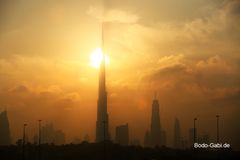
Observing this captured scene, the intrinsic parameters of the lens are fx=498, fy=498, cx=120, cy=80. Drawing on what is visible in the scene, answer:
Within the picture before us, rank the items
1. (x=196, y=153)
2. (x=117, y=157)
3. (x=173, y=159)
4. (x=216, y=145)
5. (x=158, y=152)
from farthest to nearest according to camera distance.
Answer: (x=158, y=152) → (x=117, y=157) → (x=196, y=153) → (x=216, y=145) → (x=173, y=159)

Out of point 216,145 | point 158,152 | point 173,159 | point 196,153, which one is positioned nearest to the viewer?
point 173,159

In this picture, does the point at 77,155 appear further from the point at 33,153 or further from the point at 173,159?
the point at 173,159

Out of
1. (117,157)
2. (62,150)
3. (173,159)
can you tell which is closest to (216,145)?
(173,159)

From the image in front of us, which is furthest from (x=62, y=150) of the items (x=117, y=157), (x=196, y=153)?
(x=196, y=153)

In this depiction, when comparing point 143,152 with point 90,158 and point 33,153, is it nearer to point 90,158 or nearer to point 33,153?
point 90,158

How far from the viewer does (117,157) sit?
18662cm

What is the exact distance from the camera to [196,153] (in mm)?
170875

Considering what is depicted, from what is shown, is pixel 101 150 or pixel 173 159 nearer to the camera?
pixel 173 159

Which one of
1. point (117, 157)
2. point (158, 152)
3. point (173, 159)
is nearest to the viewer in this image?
point (173, 159)

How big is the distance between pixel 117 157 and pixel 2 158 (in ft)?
138

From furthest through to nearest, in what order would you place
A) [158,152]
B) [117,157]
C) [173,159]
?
[158,152] < [117,157] < [173,159]

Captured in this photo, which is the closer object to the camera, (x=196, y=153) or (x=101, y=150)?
(x=196, y=153)

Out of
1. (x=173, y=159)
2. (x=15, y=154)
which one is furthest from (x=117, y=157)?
(x=173, y=159)

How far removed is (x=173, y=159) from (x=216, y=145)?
25.1 meters
